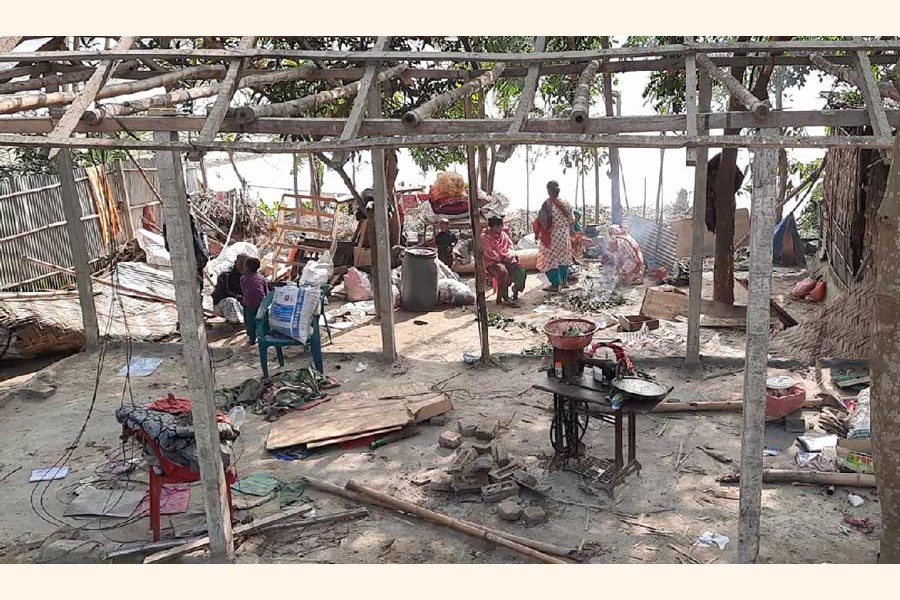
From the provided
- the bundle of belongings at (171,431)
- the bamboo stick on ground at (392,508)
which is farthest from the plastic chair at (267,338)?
the bundle of belongings at (171,431)

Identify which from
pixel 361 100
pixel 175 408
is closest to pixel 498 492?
pixel 175 408

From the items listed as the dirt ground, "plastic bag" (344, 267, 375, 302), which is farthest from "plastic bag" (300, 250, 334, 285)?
the dirt ground

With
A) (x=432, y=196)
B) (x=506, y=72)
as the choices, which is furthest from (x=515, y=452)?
(x=432, y=196)

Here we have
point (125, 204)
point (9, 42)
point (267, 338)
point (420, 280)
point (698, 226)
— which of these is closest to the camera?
point (9, 42)

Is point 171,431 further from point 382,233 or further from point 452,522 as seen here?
point 382,233

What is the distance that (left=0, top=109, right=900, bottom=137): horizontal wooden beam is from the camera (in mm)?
4734

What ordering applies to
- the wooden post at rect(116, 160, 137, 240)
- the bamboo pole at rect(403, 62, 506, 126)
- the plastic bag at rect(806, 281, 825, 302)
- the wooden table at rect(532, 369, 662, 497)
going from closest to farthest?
the bamboo pole at rect(403, 62, 506, 126) < the wooden table at rect(532, 369, 662, 497) < the plastic bag at rect(806, 281, 825, 302) < the wooden post at rect(116, 160, 137, 240)

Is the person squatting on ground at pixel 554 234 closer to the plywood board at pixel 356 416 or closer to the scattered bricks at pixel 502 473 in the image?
the plywood board at pixel 356 416

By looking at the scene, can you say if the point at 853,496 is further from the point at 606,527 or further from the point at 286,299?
the point at 286,299

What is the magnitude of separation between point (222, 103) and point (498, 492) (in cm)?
332

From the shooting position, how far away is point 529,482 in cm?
588

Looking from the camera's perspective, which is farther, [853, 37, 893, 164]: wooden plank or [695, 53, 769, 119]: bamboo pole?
[695, 53, 769, 119]: bamboo pole

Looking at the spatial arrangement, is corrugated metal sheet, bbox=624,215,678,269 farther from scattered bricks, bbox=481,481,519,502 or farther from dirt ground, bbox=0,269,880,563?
scattered bricks, bbox=481,481,519,502

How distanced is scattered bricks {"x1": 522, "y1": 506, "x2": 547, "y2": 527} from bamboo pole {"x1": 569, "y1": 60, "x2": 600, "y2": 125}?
106 inches
